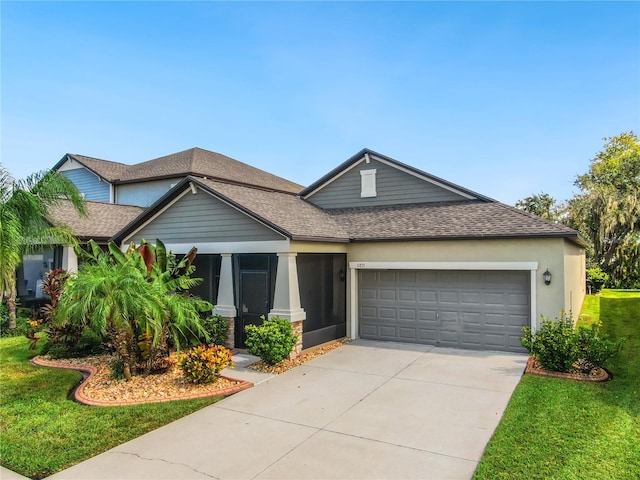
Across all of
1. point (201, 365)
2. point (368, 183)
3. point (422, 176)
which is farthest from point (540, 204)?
point (201, 365)

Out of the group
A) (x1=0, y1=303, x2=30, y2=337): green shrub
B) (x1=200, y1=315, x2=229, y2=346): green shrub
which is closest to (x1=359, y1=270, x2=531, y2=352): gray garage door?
(x1=200, y1=315, x2=229, y2=346): green shrub

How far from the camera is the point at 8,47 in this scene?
34.5ft

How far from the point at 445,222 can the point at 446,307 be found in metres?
2.52

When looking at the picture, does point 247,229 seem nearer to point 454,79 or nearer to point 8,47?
point 8,47

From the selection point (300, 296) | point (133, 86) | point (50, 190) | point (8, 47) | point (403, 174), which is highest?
point (133, 86)

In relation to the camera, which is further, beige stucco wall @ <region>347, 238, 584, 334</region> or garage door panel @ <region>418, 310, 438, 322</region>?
garage door panel @ <region>418, 310, 438, 322</region>

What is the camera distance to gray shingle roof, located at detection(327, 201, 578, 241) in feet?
36.3

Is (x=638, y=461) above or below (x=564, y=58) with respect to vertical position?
below

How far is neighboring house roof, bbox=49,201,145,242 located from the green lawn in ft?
42.8

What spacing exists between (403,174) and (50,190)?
10.6 meters

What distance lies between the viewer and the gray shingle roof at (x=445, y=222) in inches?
435

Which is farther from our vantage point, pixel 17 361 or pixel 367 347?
pixel 367 347

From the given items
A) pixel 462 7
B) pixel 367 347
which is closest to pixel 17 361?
pixel 367 347

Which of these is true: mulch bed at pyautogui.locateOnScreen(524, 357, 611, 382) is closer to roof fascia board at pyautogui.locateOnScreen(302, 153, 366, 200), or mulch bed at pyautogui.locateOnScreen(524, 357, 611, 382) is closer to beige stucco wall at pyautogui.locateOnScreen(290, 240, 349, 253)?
beige stucco wall at pyautogui.locateOnScreen(290, 240, 349, 253)
